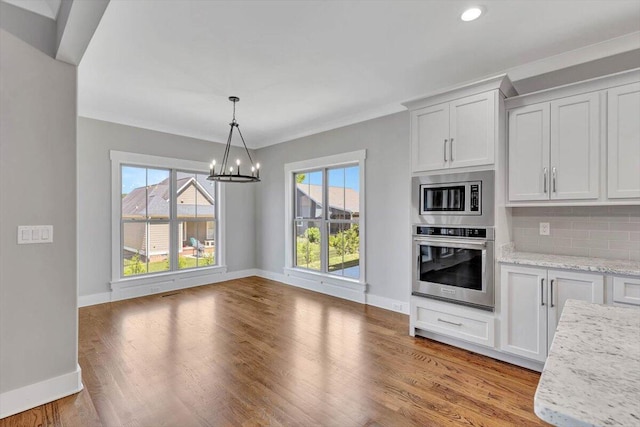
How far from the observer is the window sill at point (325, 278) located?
187 inches

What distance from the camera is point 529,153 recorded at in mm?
2930

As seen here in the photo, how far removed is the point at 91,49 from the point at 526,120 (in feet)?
13.1

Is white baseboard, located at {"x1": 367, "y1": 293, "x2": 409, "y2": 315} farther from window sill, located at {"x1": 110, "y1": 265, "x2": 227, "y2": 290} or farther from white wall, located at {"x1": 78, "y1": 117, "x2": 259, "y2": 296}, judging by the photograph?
white wall, located at {"x1": 78, "y1": 117, "x2": 259, "y2": 296}

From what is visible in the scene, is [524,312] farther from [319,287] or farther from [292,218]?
[292,218]

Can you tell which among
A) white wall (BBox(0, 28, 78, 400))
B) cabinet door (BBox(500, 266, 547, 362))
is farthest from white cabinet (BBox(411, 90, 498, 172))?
white wall (BBox(0, 28, 78, 400))

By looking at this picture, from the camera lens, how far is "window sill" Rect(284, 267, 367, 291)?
4750 millimetres

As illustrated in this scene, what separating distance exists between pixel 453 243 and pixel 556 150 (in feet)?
3.90

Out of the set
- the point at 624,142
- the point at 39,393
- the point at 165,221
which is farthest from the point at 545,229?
the point at 165,221

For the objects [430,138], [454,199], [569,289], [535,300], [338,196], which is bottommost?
[535,300]

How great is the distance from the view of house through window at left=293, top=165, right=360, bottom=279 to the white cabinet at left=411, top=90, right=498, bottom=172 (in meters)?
1.59

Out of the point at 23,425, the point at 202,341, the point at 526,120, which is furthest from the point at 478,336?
the point at 23,425

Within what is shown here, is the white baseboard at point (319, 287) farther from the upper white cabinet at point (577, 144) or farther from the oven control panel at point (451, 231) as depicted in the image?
the upper white cabinet at point (577, 144)

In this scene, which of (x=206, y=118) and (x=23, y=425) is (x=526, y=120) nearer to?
(x=206, y=118)

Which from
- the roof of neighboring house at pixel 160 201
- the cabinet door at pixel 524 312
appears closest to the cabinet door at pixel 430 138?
the cabinet door at pixel 524 312
